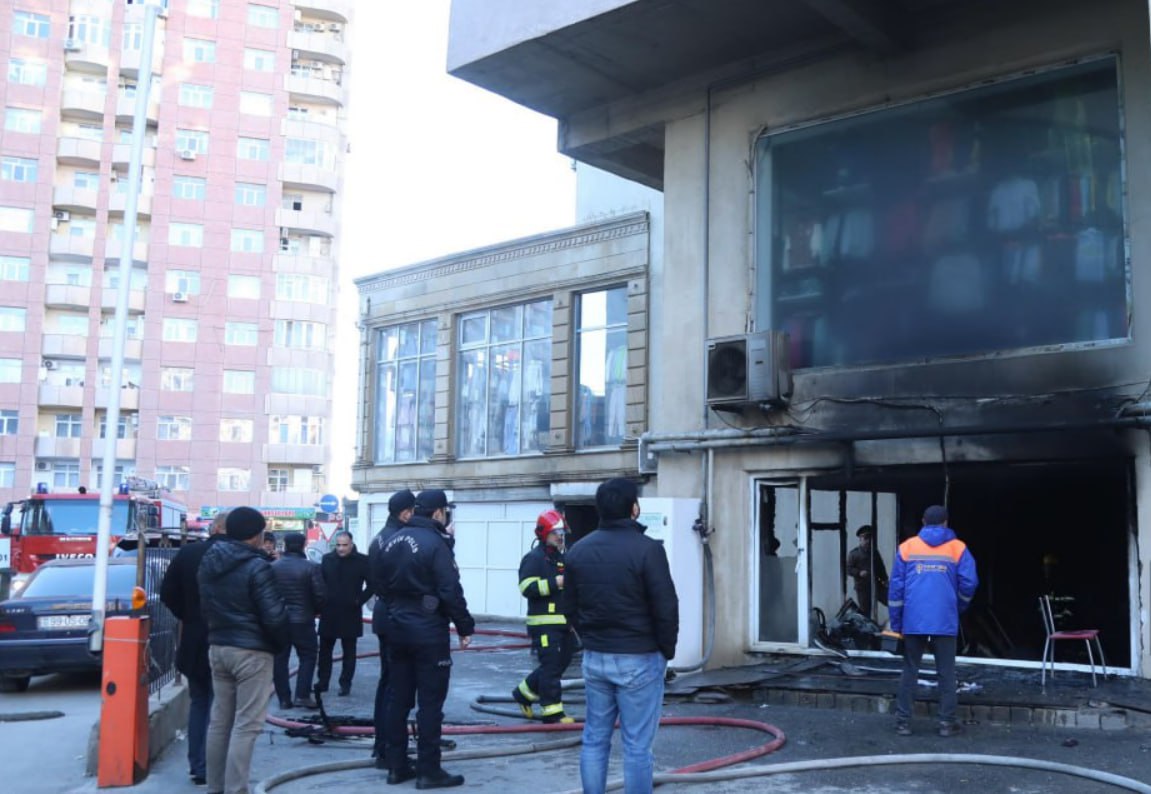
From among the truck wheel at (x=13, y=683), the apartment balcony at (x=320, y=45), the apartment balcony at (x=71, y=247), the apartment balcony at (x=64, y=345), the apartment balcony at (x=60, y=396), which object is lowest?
the truck wheel at (x=13, y=683)

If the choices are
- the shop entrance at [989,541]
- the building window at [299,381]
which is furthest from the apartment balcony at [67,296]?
the shop entrance at [989,541]

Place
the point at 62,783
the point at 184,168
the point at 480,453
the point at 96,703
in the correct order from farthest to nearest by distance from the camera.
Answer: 1. the point at 184,168
2. the point at 480,453
3. the point at 96,703
4. the point at 62,783

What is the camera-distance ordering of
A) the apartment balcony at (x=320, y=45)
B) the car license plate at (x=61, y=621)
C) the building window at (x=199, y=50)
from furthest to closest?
the apartment balcony at (x=320, y=45) → the building window at (x=199, y=50) → the car license plate at (x=61, y=621)

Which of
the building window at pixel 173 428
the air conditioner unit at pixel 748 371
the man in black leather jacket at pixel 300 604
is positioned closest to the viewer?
the man in black leather jacket at pixel 300 604

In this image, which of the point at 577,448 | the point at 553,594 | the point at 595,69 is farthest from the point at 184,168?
the point at 553,594

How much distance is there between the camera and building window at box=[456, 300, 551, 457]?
23531 millimetres

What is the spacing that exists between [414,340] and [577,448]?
5.82m

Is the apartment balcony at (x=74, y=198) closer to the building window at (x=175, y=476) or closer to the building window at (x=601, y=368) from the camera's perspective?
the building window at (x=175, y=476)

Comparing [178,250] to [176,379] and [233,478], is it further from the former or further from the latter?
[233,478]

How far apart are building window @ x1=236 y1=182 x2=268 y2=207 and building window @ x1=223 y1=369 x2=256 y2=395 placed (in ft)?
29.2

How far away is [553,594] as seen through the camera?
9719mm

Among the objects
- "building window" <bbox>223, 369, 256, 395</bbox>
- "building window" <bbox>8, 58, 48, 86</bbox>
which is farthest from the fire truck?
"building window" <bbox>8, 58, 48, 86</bbox>

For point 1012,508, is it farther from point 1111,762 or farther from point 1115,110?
point 1111,762

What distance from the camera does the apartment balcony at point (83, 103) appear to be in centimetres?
5688
